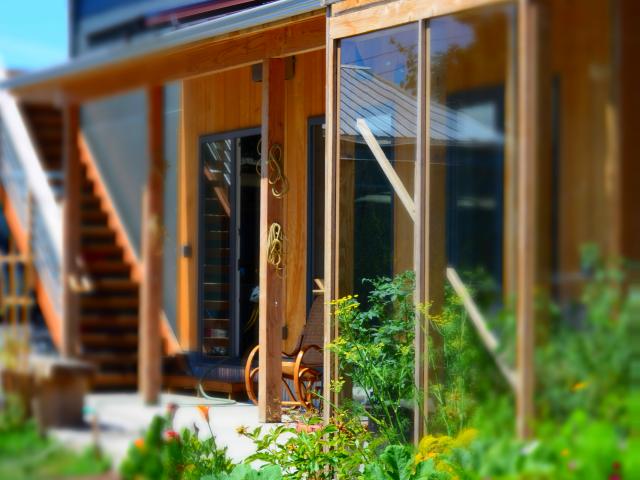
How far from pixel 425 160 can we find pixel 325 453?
51.4 inches

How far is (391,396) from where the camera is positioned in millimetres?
4543

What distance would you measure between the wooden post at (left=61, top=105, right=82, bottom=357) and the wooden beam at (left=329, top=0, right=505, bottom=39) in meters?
2.29

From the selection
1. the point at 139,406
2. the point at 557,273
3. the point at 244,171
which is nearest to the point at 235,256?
the point at 244,171

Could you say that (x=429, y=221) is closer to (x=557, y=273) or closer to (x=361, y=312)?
(x=361, y=312)

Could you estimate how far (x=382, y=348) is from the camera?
15.1ft

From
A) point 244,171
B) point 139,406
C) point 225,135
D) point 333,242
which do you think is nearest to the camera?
point 139,406

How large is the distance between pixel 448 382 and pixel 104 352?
2.46 metres

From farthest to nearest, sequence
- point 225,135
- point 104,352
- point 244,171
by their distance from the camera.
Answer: point 244,171 < point 225,135 < point 104,352

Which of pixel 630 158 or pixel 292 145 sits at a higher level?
pixel 292 145

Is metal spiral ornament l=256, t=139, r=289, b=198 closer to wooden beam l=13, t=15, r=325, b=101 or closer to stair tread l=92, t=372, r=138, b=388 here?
wooden beam l=13, t=15, r=325, b=101

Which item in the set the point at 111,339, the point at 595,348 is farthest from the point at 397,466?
the point at 111,339

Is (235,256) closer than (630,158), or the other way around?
(630,158)

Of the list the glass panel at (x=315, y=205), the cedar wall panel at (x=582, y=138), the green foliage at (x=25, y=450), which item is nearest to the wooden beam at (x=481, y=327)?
the cedar wall panel at (x=582, y=138)

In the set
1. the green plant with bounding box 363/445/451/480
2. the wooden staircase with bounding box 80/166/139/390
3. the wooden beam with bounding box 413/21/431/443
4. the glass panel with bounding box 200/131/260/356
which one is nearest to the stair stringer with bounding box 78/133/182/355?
the wooden staircase with bounding box 80/166/139/390
